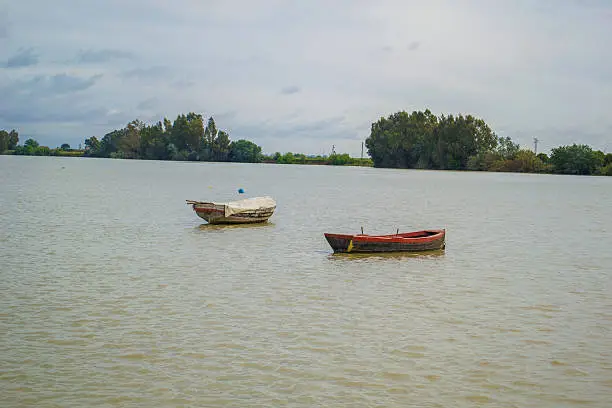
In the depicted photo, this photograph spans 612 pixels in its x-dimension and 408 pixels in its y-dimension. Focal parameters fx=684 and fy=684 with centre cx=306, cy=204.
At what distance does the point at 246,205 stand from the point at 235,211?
966 mm

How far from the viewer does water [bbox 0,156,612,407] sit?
1052 centimetres

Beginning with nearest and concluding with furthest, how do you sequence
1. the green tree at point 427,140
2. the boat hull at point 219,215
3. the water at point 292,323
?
the water at point 292,323, the boat hull at point 219,215, the green tree at point 427,140

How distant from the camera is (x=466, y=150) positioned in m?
167

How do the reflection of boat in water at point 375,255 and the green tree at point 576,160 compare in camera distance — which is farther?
the green tree at point 576,160

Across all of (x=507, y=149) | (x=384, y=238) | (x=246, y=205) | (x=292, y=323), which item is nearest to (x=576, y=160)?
(x=507, y=149)

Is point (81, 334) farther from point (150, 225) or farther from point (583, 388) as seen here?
point (150, 225)

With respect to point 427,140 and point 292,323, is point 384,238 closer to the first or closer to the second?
point 292,323

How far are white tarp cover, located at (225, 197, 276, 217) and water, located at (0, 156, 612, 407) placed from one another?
454cm

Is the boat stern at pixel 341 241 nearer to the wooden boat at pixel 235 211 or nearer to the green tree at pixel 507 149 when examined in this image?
the wooden boat at pixel 235 211

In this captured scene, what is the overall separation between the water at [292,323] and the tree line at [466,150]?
134 m

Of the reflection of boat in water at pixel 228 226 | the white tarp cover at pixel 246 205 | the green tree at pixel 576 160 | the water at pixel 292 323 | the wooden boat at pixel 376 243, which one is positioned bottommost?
the water at pixel 292 323

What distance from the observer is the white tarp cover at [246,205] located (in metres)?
34.0

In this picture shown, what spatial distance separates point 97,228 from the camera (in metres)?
31.0

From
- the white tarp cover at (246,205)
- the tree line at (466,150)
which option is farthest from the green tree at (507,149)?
the white tarp cover at (246,205)
